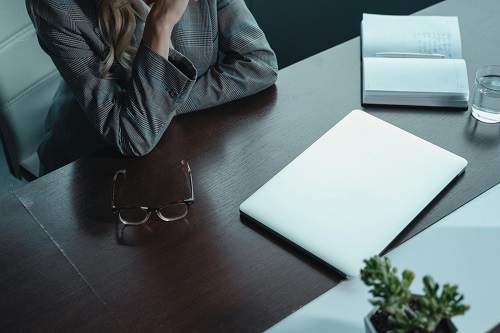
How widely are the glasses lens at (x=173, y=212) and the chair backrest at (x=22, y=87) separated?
632 millimetres

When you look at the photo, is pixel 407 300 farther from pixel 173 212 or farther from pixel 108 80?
pixel 108 80

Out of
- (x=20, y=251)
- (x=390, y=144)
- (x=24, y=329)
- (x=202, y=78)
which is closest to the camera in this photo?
(x=24, y=329)

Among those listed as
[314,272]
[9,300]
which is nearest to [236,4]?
[314,272]

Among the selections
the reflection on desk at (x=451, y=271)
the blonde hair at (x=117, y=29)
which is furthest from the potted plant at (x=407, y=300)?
the blonde hair at (x=117, y=29)

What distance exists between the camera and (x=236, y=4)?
1.60 m

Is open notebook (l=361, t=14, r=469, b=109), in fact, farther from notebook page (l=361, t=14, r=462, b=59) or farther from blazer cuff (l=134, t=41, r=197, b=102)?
blazer cuff (l=134, t=41, r=197, b=102)

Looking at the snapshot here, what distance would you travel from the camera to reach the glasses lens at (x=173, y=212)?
1236 mm

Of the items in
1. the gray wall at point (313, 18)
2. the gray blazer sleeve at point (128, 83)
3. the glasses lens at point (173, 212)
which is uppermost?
the gray blazer sleeve at point (128, 83)

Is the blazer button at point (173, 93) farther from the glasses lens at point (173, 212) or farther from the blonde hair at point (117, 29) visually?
the glasses lens at point (173, 212)

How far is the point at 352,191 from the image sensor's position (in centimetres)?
125

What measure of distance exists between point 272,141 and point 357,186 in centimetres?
22

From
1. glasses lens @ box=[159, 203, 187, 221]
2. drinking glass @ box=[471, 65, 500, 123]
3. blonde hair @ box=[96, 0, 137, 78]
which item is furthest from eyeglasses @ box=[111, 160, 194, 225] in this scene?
drinking glass @ box=[471, 65, 500, 123]

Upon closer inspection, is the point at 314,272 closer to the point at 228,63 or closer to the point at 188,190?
the point at 188,190

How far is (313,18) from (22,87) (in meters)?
1.30
